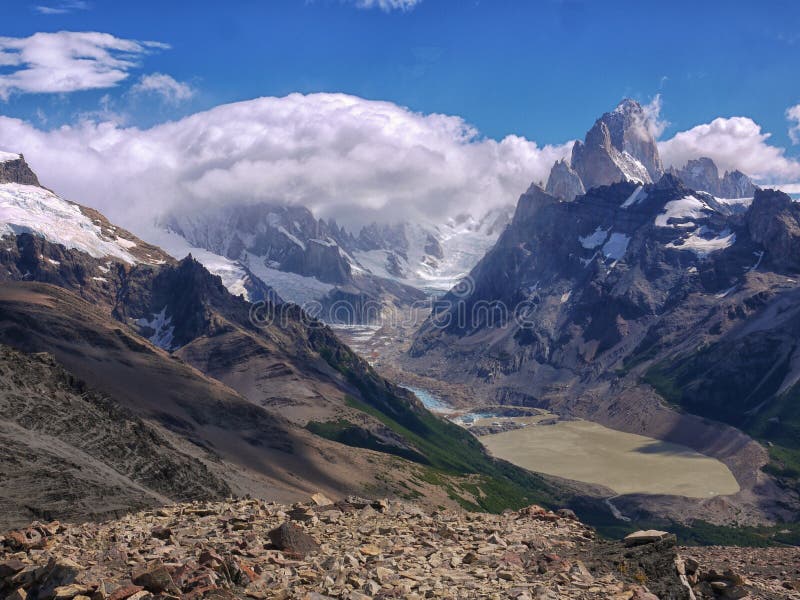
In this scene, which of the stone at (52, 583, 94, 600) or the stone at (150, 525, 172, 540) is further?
the stone at (150, 525, 172, 540)

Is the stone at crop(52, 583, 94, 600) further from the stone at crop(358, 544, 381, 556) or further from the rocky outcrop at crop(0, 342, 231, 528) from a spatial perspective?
the rocky outcrop at crop(0, 342, 231, 528)

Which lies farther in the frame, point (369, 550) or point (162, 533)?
point (162, 533)

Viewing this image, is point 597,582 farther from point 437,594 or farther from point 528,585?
point 437,594

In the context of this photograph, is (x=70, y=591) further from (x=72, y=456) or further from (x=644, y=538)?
(x=72, y=456)

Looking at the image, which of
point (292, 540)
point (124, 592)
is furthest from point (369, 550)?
point (124, 592)

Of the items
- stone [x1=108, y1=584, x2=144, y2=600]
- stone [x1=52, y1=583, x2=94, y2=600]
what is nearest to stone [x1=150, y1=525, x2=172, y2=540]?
stone [x1=52, y1=583, x2=94, y2=600]

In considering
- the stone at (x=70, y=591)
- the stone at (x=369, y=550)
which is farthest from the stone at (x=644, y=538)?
the stone at (x=70, y=591)

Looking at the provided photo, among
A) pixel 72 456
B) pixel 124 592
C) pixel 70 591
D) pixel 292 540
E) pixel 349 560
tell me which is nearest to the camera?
pixel 124 592

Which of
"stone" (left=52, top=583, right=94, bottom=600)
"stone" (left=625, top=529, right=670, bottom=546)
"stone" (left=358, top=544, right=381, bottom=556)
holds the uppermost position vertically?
"stone" (left=625, top=529, right=670, bottom=546)
